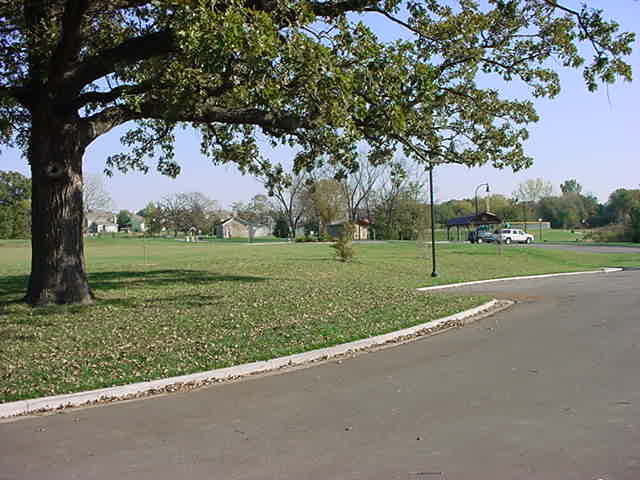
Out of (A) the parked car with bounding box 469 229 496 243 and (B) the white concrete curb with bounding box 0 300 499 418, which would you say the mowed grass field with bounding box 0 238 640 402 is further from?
(A) the parked car with bounding box 469 229 496 243

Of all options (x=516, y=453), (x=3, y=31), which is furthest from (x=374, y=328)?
(x=3, y=31)

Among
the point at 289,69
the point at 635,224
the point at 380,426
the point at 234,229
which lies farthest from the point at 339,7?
the point at 234,229

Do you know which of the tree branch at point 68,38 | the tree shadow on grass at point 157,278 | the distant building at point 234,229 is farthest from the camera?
the distant building at point 234,229

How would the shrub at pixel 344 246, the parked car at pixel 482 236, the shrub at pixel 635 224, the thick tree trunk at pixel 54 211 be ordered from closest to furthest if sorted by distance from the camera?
the thick tree trunk at pixel 54 211 → the shrub at pixel 344 246 → the shrub at pixel 635 224 → the parked car at pixel 482 236

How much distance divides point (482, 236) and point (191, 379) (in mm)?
55951

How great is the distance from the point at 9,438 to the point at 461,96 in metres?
13.7

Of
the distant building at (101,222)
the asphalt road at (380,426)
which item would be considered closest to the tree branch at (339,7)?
the asphalt road at (380,426)

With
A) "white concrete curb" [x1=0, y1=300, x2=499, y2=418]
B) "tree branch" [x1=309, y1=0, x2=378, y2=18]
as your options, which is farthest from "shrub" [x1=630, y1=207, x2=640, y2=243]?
"white concrete curb" [x1=0, y1=300, x2=499, y2=418]

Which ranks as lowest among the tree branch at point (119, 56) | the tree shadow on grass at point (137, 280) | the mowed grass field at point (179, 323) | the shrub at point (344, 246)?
the mowed grass field at point (179, 323)

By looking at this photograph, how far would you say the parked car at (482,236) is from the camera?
194 feet

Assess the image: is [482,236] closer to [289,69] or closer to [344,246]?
[344,246]

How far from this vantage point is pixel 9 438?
591 cm

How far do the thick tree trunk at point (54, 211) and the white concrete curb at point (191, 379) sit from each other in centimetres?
562

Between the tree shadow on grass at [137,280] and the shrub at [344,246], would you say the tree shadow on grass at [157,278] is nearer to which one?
the tree shadow on grass at [137,280]
